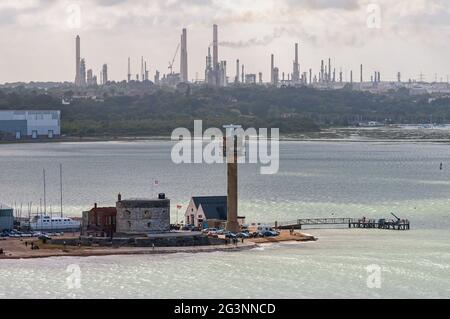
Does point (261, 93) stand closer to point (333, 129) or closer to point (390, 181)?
point (333, 129)

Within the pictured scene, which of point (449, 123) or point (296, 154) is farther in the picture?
point (449, 123)

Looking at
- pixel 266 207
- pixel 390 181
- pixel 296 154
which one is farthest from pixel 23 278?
pixel 296 154

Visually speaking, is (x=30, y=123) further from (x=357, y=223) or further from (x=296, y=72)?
(x=296, y=72)

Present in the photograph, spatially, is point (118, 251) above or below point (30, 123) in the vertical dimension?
below

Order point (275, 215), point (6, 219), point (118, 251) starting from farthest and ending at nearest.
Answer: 1. point (275, 215)
2. point (6, 219)
3. point (118, 251)

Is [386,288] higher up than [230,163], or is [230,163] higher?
[230,163]

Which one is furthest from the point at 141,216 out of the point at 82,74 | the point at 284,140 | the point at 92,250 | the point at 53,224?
the point at 82,74
